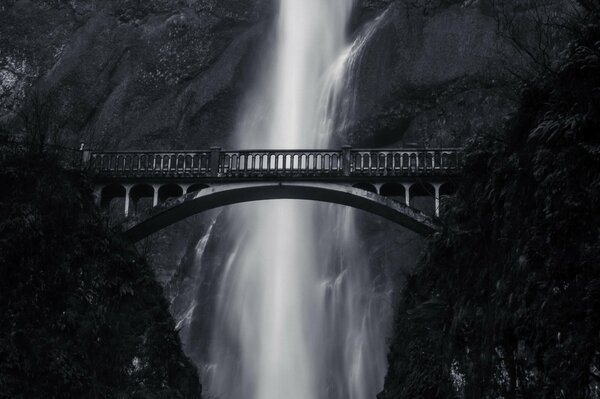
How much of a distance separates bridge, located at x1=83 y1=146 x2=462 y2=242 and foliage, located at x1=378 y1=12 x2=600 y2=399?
4.12 m

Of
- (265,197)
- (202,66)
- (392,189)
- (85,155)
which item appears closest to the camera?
(392,189)

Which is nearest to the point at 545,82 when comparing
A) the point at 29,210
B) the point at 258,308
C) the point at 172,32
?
the point at 29,210

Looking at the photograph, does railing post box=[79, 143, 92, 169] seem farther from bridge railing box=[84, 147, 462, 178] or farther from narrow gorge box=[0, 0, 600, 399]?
narrow gorge box=[0, 0, 600, 399]

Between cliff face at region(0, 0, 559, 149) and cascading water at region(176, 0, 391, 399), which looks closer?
cascading water at region(176, 0, 391, 399)

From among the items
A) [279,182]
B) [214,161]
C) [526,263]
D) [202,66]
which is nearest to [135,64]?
[202,66]

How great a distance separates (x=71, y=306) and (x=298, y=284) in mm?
16193

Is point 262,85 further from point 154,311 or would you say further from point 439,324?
point 439,324

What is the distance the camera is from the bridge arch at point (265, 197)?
90.9 feet

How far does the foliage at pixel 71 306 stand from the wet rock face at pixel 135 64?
72.1 feet

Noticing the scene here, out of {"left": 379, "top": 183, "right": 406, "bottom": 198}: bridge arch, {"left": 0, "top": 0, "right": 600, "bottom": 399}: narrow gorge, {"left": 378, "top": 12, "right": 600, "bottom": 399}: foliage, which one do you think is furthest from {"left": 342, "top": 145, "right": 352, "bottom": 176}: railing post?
{"left": 378, "top": 12, "right": 600, "bottom": 399}: foliage

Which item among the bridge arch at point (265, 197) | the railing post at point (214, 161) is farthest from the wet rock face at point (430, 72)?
the railing post at point (214, 161)

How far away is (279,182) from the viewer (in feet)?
94.6

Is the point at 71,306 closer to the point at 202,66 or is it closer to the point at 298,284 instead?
the point at 298,284

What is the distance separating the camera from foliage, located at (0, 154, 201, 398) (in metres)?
23.9
